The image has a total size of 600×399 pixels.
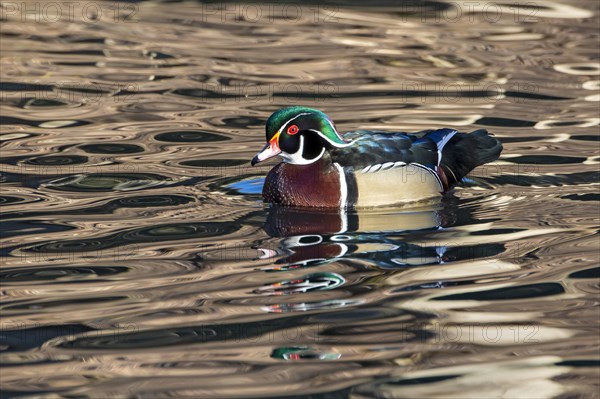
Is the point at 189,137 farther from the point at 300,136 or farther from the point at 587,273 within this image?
the point at 587,273

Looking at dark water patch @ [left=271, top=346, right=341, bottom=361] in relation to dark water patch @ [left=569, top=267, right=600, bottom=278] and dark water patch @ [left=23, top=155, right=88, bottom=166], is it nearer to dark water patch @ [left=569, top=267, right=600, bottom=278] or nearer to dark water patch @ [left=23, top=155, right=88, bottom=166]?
dark water patch @ [left=569, top=267, right=600, bottom=278]

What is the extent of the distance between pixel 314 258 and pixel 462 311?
1.49 m

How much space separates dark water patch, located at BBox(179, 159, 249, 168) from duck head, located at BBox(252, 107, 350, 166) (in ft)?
3.98

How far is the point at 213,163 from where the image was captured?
38.0 feet

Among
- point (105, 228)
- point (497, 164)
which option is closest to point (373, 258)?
point (105, 228)

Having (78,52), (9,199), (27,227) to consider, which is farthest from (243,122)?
(78,52)

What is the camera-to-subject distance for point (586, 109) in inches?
528

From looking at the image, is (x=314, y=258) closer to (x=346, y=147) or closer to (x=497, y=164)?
(x=346, y=147)

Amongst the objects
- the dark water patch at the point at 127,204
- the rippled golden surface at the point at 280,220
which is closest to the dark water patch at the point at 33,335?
the rippled golden surface at the point at 280,220

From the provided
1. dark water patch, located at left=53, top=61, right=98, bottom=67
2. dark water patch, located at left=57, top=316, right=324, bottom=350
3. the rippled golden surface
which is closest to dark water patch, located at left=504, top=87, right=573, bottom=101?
the rippled golden surface

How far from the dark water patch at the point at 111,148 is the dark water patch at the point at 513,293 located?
4842mm

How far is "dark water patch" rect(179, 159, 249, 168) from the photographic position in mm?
11508

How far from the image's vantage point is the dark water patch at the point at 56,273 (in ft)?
27.1

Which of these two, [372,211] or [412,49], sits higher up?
[412,49]
